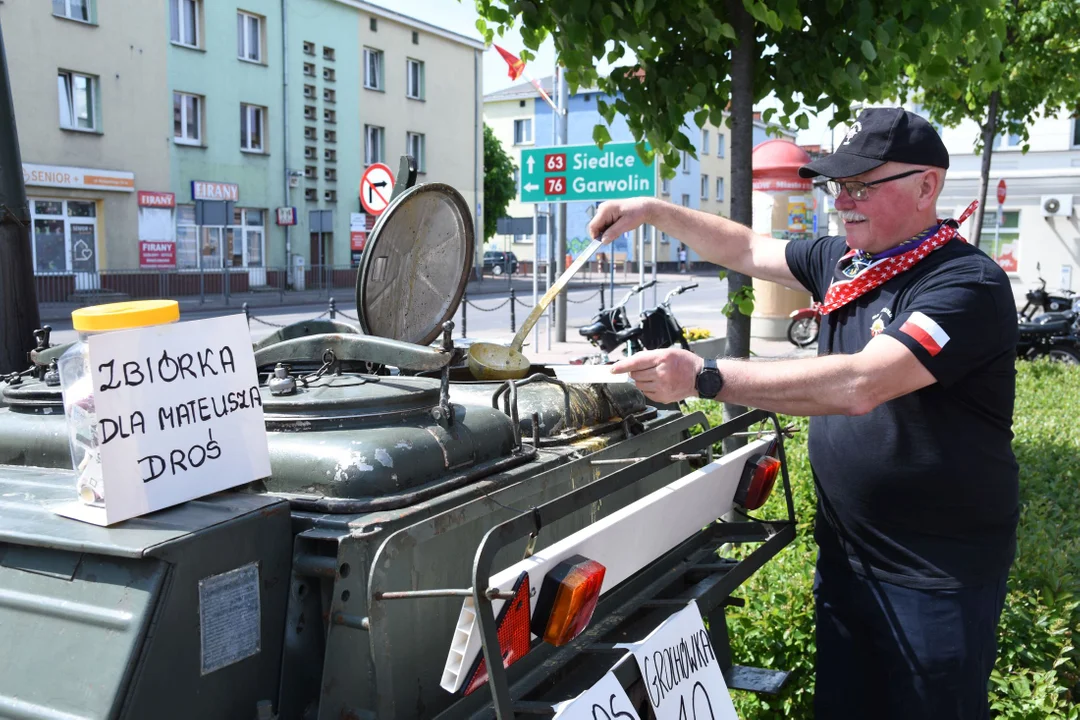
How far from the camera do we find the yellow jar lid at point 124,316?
184 centimetres

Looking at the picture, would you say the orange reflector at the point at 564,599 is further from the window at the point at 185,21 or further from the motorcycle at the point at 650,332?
the window at the point at 185,21

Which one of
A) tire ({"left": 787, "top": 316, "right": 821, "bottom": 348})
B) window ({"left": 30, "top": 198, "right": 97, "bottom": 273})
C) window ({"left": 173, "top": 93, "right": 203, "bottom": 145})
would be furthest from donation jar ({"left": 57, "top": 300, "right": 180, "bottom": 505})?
window ({"left": 173, "top": 93, "right": 203, "bottom": 145})

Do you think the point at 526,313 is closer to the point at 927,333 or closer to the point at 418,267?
the point at 418,267

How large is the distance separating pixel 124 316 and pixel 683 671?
4.71 ft

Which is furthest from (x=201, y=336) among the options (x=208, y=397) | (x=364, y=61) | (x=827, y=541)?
(x=364, y=61)

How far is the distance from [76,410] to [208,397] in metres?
0.24

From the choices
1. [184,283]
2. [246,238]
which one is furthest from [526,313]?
[246,238]

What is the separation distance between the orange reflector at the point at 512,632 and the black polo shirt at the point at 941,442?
109cm

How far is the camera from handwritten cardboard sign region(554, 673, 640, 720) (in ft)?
6.13

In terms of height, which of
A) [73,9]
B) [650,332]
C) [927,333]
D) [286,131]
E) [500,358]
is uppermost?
[73,9]

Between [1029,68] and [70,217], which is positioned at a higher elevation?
[1029,68]

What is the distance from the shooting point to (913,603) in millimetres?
2578

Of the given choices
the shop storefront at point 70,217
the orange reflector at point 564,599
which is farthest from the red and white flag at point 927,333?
the shop storefront at point 70,217

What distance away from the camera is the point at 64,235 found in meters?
25.5
